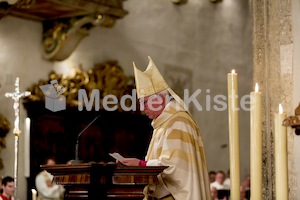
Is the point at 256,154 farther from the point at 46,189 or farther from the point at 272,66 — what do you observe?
the point at 46,189

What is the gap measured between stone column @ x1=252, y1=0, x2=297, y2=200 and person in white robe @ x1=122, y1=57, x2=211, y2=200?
0.71m

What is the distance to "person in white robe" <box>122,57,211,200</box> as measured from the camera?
443 cm

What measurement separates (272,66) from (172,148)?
3.24 ft

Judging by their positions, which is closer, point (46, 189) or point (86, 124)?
point (46, 189)

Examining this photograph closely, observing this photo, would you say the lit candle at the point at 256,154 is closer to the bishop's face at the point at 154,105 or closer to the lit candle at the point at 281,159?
the lit candle at the point at 281,159

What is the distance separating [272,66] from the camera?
3.84 m

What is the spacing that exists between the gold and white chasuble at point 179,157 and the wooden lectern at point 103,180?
68 centimetres

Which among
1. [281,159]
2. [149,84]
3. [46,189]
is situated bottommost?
[46,189]

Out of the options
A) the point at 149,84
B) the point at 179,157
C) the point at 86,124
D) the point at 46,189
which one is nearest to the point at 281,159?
the point at 179,157

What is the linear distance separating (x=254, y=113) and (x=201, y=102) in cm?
1248

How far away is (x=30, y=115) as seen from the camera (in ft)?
38.3

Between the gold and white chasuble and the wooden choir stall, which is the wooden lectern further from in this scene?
the wooden choir stall

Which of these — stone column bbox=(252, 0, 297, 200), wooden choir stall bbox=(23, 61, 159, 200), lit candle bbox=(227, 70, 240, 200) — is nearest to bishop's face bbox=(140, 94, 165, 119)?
stone column bbox=(252, 0, 297, 200)

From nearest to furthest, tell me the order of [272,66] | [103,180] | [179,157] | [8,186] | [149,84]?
[103,180]
[272,66]
[179,157]
[149,84]
[8,186]
